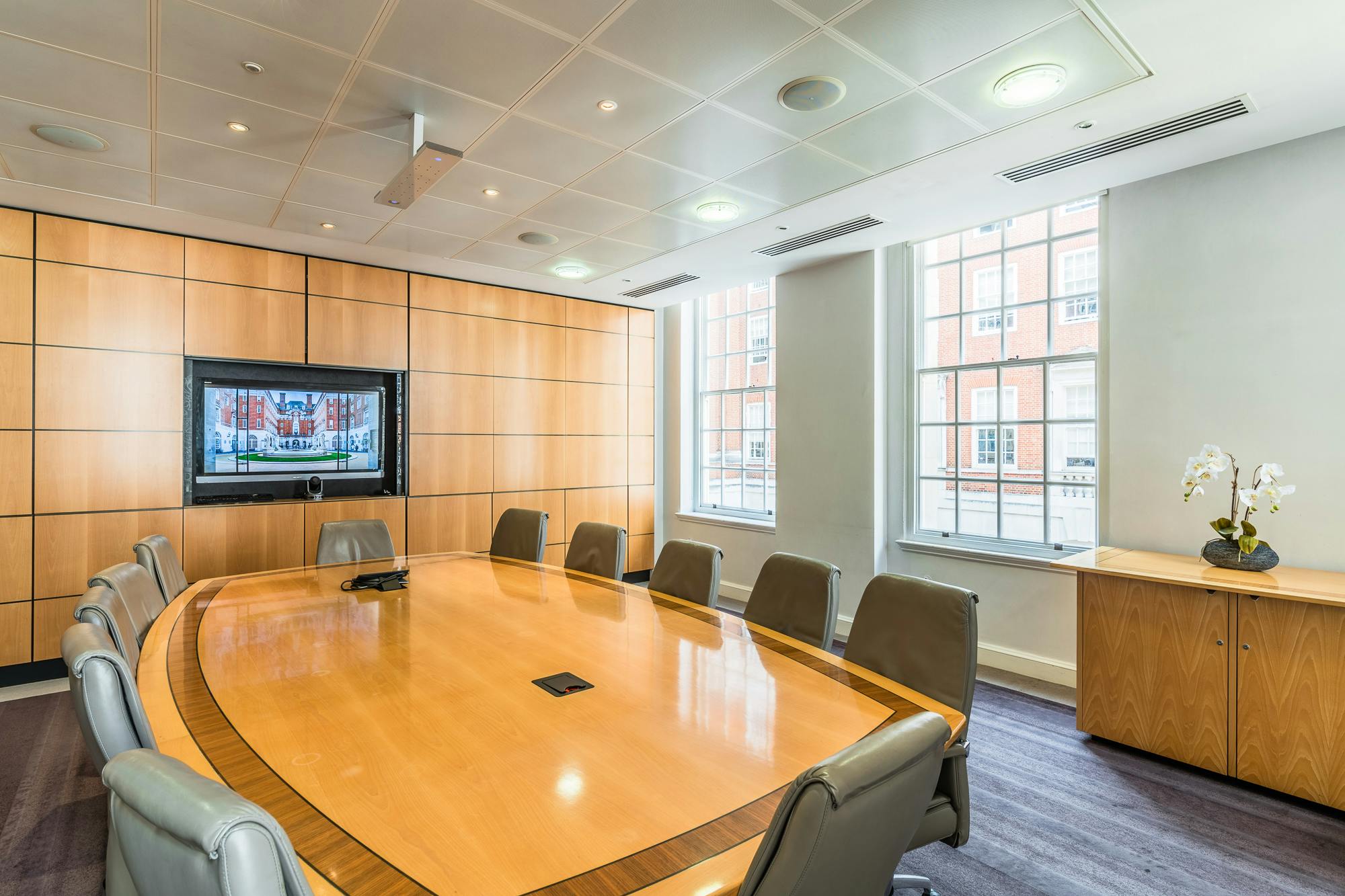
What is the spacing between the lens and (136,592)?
2.66 metres

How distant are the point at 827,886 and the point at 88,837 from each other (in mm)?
3147

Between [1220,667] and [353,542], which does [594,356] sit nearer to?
[353,542]

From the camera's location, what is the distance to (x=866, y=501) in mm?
5211

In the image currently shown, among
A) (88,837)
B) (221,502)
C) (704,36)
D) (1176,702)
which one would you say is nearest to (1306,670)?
(1176,702)

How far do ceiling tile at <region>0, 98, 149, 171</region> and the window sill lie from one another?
5275mm

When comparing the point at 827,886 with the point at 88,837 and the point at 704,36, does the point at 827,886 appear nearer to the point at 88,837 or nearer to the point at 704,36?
the point at 704,36

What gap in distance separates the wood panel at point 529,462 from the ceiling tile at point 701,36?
4276mm

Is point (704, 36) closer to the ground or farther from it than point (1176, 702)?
farther from it

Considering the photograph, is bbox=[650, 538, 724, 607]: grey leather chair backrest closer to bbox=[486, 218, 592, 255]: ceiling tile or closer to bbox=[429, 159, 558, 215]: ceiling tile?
bbox=[429, 159, 558, 215]: ceiling tile

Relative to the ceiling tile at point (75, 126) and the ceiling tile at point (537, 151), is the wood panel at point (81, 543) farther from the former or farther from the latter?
the ceiling tile at point (537, 151)

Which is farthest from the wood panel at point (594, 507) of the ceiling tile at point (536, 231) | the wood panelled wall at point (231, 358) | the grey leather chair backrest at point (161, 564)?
the grey leather chair backrest at point (161, 564)

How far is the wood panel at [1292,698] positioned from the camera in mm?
2650

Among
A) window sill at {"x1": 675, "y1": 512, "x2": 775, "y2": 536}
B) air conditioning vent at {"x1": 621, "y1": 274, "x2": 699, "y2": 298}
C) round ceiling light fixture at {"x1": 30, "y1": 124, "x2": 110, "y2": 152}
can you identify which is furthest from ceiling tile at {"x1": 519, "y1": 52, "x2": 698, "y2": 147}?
window sill at {"x1": 675, "y1": 512, "x2": 775, "y2": 536}

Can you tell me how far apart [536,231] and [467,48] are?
7.24 feet
